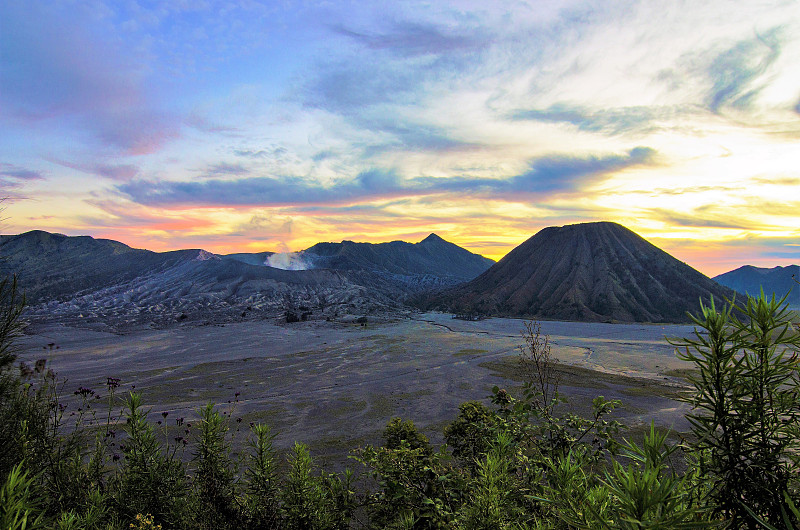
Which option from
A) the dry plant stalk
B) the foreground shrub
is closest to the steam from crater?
the dry plant stalk

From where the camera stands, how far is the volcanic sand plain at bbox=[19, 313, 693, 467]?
59.0 ft

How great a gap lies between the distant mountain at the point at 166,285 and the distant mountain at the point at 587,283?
2458 cm

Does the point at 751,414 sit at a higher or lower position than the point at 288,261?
lower

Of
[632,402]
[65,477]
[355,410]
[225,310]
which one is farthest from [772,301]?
[225,310]

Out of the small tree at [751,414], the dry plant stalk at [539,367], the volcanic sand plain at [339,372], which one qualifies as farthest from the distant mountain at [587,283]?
the small tree at [751,414]

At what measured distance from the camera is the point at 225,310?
2719 inches

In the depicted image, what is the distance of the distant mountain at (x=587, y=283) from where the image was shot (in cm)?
7838

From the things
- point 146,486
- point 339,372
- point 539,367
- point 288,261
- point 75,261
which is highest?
point 288,261

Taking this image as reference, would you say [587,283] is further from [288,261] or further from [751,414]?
[288,261]

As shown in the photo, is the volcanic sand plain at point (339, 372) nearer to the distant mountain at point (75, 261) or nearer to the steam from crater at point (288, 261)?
the distant mountain at point (75, 261)

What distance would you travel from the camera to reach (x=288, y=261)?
154 metres

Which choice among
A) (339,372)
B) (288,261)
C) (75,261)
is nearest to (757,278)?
(288,261)

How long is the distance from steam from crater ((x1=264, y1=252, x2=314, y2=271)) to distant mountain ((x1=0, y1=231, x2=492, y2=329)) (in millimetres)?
5532

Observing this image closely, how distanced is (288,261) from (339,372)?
13166 centimetres
